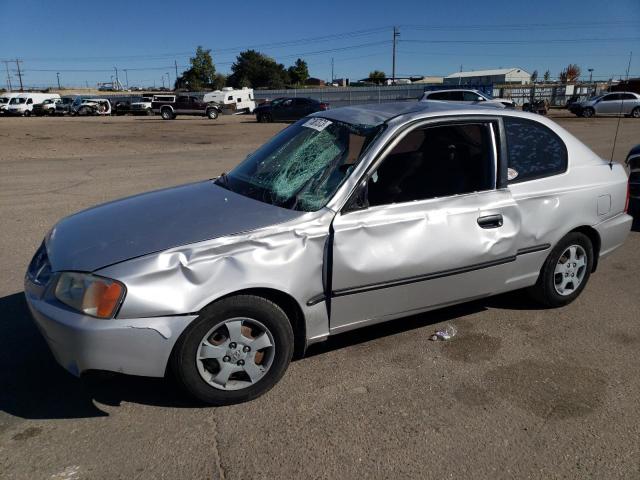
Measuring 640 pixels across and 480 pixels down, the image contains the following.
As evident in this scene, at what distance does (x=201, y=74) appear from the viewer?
295ft

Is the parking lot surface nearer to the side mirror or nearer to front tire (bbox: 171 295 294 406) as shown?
front tire (bbox: 171 295 294 406)

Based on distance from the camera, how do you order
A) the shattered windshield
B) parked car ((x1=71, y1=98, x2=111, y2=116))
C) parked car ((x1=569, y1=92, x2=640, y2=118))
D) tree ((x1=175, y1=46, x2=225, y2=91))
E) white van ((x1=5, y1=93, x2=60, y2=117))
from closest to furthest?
the shattered windshield, parked car ((x1=569, y1=92, x2=640, y2=118)), parked car ((x1=71, y1=98, x2=111, y2=116)), white van ((x1=5, y1=93, x2=60, y2=117)), tree ((x1=175, y1=46, x2=225, y2=91))

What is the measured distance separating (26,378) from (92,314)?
1.04m

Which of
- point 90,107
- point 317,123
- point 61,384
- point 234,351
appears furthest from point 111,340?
point 90,107

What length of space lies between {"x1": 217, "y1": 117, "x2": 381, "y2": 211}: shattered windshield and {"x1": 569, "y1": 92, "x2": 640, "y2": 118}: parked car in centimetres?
3386

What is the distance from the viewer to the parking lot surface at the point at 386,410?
2518 mm

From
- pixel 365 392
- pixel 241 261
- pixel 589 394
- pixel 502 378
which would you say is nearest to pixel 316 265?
pixel 241 261

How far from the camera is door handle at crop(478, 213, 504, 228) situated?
354cm

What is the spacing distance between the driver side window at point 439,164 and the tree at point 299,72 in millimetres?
96908

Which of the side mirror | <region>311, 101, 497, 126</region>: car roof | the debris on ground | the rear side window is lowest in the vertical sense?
the debris on ground

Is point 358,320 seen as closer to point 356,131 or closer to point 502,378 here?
point 502,378

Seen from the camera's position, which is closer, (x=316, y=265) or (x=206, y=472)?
(x=206, y=472)

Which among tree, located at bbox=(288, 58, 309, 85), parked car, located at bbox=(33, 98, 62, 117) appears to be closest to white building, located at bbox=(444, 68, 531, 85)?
tree, located at bbox=(288, 58, 309, 85)

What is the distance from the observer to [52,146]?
709 inches
